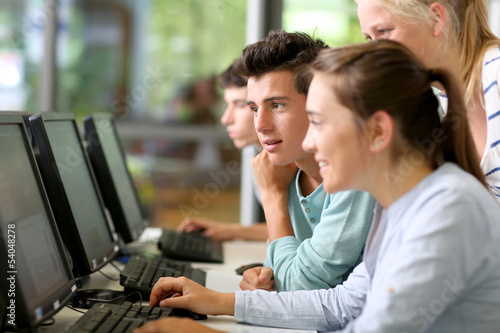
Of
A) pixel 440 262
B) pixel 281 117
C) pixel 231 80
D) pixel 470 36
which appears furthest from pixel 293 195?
pixel 231 80

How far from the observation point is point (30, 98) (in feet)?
11.8

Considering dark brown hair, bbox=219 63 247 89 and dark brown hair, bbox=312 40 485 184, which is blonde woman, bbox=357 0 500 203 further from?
dark brown hair, bbox=219 63 247 89

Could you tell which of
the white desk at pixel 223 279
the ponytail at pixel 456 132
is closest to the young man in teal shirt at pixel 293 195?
the white desk at pixel 223 279

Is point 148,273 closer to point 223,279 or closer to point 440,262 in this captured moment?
point 223,279

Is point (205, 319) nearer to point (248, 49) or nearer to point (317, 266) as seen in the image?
point (317, 266)

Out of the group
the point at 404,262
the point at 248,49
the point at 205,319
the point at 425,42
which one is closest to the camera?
the point at 404,262

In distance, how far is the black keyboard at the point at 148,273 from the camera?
4.66ft

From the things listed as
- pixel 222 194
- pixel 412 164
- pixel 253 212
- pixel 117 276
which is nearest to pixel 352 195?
pixel 412 164

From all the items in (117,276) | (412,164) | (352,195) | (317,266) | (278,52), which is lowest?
(117,276)

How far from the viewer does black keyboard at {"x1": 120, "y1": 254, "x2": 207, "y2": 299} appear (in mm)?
1420

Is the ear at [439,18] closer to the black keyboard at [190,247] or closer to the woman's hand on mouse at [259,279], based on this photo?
the woman's hand on mouse at [259,279]

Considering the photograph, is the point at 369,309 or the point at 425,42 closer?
the point at 369,309

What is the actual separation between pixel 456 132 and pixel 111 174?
1.14 m

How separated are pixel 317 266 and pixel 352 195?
0.18 metres
